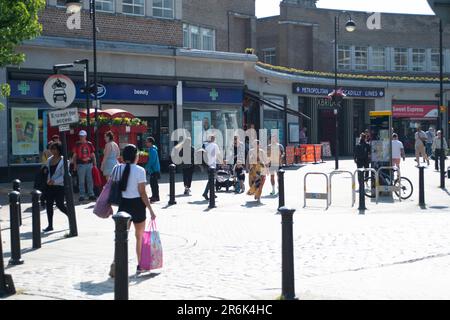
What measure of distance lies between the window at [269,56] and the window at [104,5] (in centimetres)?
2101

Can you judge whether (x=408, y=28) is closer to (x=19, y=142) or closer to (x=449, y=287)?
(x=19, y=142)

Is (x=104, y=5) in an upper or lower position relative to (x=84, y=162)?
upper

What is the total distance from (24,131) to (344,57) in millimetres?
29090

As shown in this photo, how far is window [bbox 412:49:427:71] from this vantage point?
52.2 m

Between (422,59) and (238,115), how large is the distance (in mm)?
24716

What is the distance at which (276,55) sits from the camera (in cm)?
4831

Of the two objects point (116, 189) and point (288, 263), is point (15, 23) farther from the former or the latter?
point (288, 263)

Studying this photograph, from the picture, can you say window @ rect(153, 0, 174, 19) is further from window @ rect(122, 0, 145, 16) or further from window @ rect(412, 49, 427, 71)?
window @ rect(412, 49, 427, 71)

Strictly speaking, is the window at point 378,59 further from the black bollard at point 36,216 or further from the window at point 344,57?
the black bollard at point 36,216

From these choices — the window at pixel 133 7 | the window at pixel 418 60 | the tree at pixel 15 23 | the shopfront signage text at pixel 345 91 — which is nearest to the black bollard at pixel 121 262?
the tree at pixel 15 23

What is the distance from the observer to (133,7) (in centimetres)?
3002

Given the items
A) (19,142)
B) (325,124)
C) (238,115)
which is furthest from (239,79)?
(325,124)

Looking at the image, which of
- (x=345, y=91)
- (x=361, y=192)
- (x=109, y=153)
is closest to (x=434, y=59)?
(x=345, y=91)

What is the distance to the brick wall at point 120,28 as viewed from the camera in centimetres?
2741
